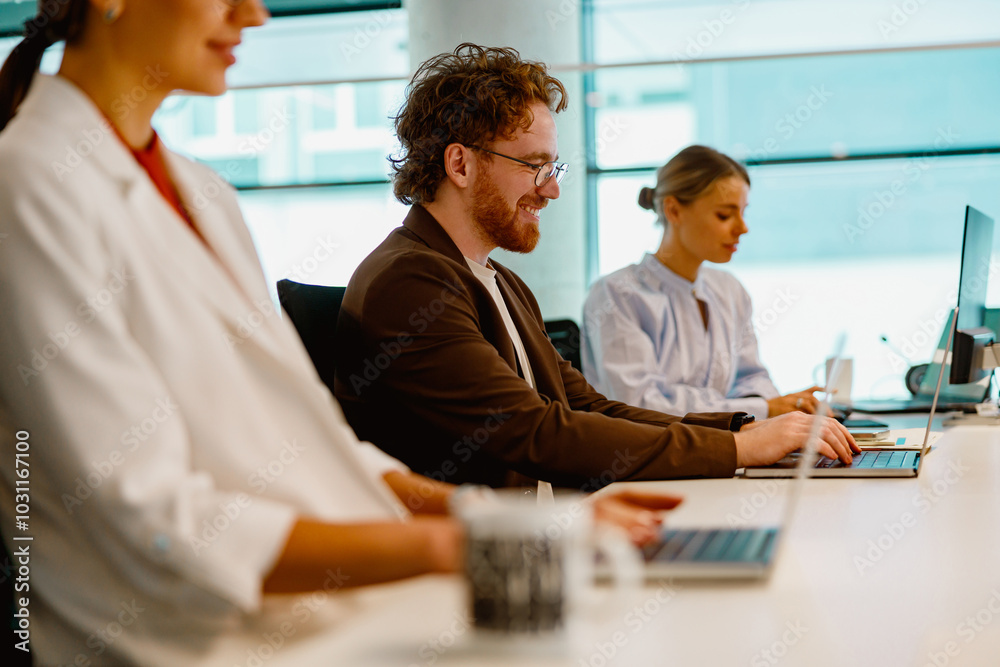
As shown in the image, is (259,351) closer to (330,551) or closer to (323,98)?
(330,551)

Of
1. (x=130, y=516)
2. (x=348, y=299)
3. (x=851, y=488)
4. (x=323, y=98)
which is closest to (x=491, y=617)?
(x=130, y=516)

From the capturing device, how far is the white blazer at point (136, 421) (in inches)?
27.9

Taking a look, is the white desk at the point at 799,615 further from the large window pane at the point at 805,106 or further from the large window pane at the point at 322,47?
the large window pane at the point at 322,47

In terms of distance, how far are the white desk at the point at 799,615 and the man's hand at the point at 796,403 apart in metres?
1.06

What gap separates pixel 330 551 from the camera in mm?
732

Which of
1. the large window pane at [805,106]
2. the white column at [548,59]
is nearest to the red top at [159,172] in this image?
the white column at [548,59]

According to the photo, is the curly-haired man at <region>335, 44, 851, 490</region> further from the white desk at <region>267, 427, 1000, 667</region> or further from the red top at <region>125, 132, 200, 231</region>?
the red top at <region>125, 132, 200, 231</region>

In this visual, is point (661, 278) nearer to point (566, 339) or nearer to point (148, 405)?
point (566, 339)

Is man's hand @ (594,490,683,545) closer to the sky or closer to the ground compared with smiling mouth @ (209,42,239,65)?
closer to the ground

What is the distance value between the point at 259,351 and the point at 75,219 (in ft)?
0.67

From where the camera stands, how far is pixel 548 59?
473cm

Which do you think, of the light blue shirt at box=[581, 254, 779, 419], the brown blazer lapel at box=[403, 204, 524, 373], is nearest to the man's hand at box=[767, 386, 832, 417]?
the light blue shirt at box=[581, 254, 779, 419]

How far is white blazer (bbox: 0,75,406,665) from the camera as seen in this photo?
71 centimetres

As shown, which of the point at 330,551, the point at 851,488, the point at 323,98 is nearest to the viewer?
the point at 330,551
